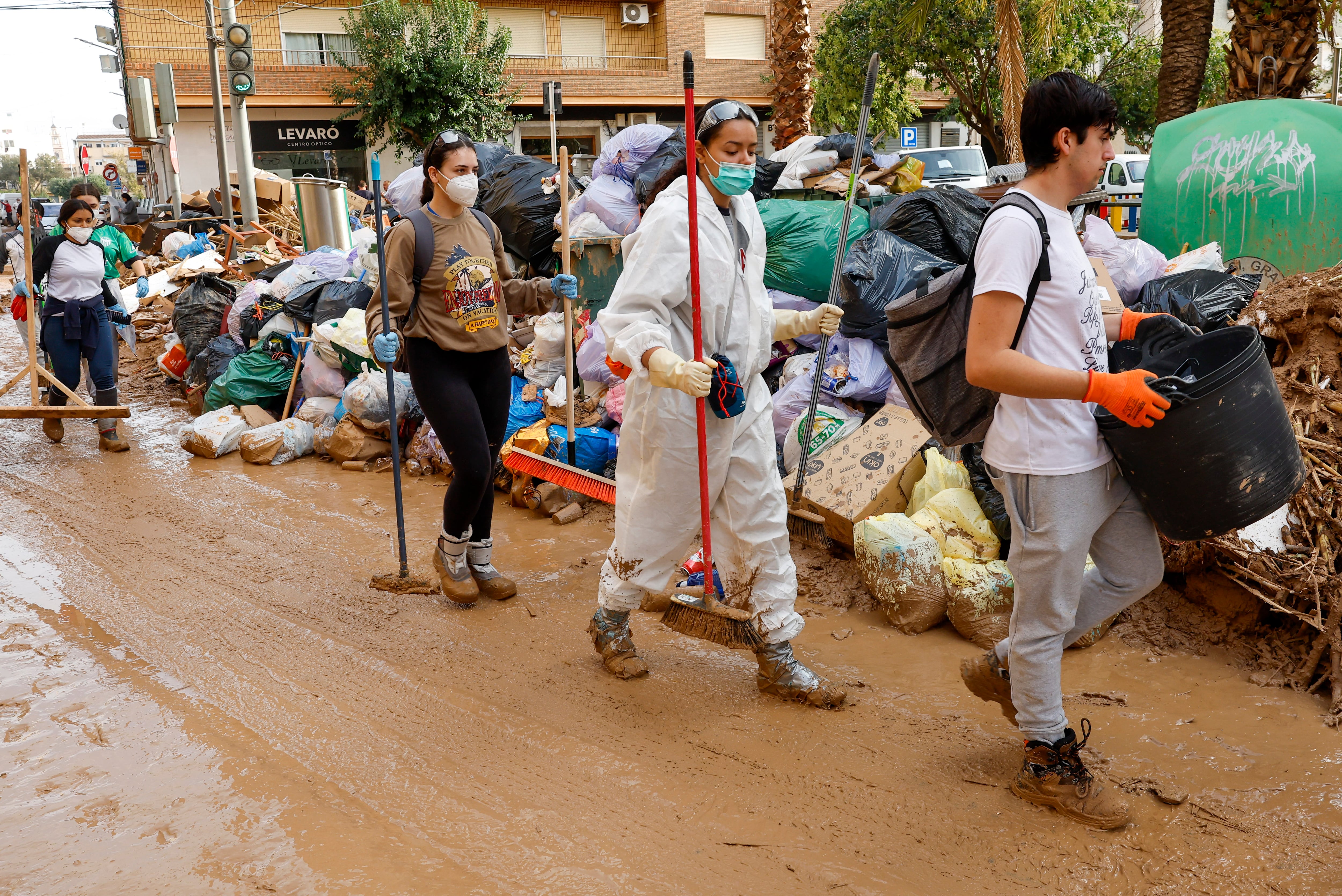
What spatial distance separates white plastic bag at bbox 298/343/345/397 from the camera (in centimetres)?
691

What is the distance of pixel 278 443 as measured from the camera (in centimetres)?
652

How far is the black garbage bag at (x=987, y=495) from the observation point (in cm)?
376

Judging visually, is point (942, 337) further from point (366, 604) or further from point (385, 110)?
point (385, 110)

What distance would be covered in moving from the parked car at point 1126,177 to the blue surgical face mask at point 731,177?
1448 centimetres

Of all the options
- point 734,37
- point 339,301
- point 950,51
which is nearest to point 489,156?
point 339,301

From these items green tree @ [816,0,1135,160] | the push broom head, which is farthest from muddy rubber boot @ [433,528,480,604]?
green tree @ [816,0,1135,160]

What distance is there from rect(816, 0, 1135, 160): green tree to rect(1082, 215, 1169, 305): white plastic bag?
16.4 meters

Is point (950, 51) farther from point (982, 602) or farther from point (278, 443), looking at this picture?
point (982, 602)

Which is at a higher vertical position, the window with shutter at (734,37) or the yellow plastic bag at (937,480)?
the window with shutter at (734,37)

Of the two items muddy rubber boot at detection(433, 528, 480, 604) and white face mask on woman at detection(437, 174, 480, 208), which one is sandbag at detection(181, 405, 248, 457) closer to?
muddy rubber boot at detection(433, 528, 480, 604)

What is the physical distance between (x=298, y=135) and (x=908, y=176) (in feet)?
88.9

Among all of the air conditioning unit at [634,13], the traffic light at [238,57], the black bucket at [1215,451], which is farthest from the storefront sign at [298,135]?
the black bucket at [1215,451]

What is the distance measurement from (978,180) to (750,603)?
13981 mm

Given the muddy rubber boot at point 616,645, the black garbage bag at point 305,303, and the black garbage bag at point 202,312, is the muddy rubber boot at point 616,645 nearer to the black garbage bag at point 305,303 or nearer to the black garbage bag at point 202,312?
the black garbage bag at point 305,303
